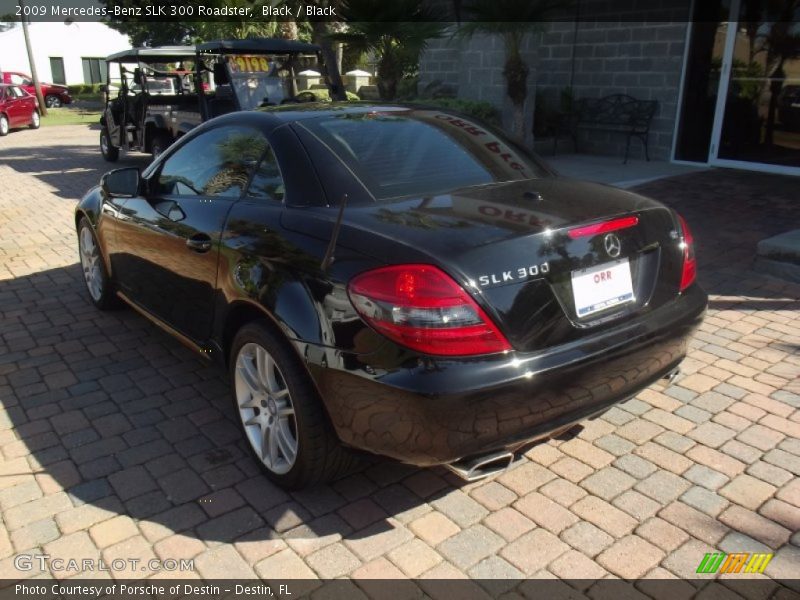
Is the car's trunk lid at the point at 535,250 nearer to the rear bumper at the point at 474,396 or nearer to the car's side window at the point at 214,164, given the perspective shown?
the rear bumper at the point at 474,396

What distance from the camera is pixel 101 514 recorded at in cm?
285

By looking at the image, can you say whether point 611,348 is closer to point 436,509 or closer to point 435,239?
point 435,239

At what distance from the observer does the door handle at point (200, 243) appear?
329cm

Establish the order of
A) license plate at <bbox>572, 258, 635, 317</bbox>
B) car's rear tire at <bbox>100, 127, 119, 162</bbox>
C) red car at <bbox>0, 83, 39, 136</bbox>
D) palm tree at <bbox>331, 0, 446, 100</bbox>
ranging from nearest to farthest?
license plate at <bbox>572, 258, 635, 317</bbox> → palm tree at <bbox>331, 0, 446, 100</bbox> → car's rear tire at <bbox>100, 127, 119, 162</bbox> → red car at <bbox>0, 83, 39, 136</bbox>

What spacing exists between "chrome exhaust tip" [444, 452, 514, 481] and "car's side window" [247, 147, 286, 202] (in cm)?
139

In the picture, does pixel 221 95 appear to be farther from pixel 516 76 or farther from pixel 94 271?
pixel 94 271

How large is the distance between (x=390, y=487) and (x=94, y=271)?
331 cm

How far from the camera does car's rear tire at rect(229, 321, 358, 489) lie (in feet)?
8.78

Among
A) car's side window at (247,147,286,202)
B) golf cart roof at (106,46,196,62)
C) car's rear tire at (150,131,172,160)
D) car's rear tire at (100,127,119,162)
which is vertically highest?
golf cart roof at (106,46,196,62)

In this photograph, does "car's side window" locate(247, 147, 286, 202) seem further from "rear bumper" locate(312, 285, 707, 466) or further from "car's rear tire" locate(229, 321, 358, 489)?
"rear bumper" locate(312, 285, 707, 466)

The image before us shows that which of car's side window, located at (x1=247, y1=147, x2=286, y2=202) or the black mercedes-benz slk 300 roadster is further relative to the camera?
car's side window, located at (x1=247, y1=147, x2=286, y2=202)

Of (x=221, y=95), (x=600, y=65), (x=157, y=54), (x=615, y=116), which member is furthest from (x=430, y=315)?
(x=157, y=54)

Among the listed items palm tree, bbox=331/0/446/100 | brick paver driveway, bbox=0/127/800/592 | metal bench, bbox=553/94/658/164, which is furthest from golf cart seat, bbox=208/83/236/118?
brick paver driveway, bbox=0/127/800/592

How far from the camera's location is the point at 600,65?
12008 mm
